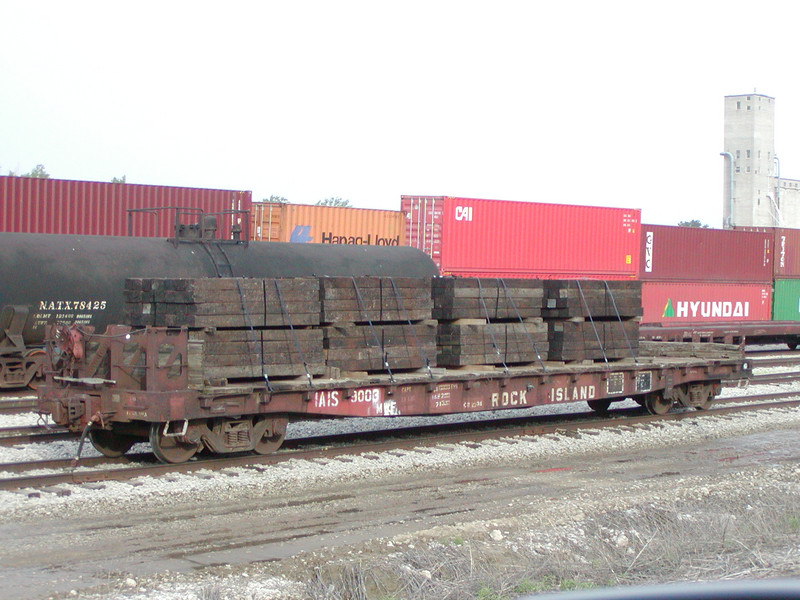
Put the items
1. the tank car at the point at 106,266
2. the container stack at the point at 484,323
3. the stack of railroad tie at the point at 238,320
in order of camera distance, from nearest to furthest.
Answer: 1. the stack of railroad tie at the point at 238,320
2. the container stack at the point at 484,323
3. the tank car at the point at 106,266

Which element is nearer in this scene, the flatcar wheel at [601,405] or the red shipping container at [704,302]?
the flatcar wheel at [601,405]

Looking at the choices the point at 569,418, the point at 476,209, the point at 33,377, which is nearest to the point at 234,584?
the point at 569,418

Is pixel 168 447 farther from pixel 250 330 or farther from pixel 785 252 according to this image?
pixel 785 252

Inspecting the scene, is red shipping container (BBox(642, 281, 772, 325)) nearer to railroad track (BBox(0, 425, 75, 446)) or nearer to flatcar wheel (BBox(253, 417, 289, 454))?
flatcar wheel (BBox(253, 417, 289, 454))

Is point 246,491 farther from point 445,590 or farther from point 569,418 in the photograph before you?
point 569,418

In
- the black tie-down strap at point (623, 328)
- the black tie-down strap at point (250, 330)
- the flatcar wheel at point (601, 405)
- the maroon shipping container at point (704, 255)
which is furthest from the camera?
the maroon shipping container at point (704, 255)

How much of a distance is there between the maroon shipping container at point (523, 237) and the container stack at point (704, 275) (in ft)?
3.12

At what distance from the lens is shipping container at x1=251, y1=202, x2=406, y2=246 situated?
77.3 ft

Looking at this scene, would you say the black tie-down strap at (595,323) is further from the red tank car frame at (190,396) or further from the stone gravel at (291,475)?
the red tank car frame at (190,396)

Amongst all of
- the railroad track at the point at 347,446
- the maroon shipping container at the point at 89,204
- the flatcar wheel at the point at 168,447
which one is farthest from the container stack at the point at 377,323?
the maroon shipping container at the point at 89,204

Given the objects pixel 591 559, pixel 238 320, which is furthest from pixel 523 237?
pixel 591 559

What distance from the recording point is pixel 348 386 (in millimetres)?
10883

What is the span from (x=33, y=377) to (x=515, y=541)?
38.0ft

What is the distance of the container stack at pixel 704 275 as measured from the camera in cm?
3041
